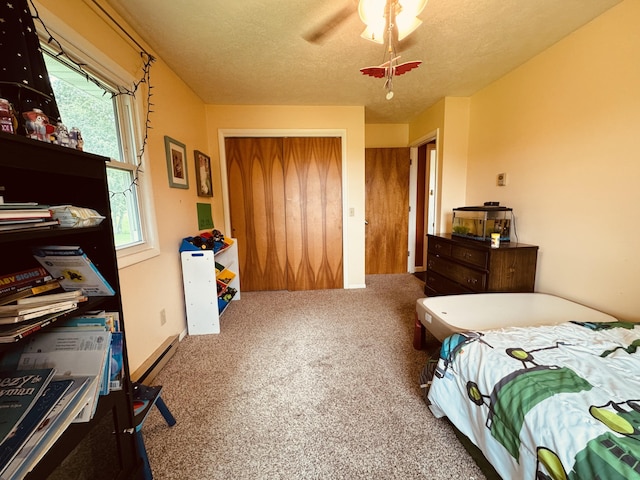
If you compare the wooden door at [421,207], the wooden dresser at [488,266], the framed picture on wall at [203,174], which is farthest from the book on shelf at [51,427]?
the wooden door at [421,207]

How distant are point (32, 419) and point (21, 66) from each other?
3.52 ft

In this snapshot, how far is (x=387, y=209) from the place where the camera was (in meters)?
3.88

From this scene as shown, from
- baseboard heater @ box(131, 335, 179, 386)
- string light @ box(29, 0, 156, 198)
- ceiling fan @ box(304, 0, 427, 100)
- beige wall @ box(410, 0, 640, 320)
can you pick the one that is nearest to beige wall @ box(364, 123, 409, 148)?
beige wall @ box(410, 0, 640, 320)

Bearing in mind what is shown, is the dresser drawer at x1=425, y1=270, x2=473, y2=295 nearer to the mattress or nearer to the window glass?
the mattress

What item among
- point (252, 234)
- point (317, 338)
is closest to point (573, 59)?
point (317, 338)

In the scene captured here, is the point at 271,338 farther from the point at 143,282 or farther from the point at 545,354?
the point at 545,354

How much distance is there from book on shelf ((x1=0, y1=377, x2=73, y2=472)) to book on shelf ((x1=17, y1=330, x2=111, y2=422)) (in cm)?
5

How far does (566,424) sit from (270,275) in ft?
9.84

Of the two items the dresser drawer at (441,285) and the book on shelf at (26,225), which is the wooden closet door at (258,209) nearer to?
the dresser drawer at (441,285)

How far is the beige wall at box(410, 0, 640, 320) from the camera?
1540 mm

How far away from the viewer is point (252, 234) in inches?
130

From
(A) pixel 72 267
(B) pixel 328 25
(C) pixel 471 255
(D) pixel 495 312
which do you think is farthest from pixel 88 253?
(C) pixel 471 255

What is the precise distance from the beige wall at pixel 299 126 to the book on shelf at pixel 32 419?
2.60 meters

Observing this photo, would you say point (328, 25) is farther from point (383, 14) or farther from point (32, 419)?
point (32, 419)
